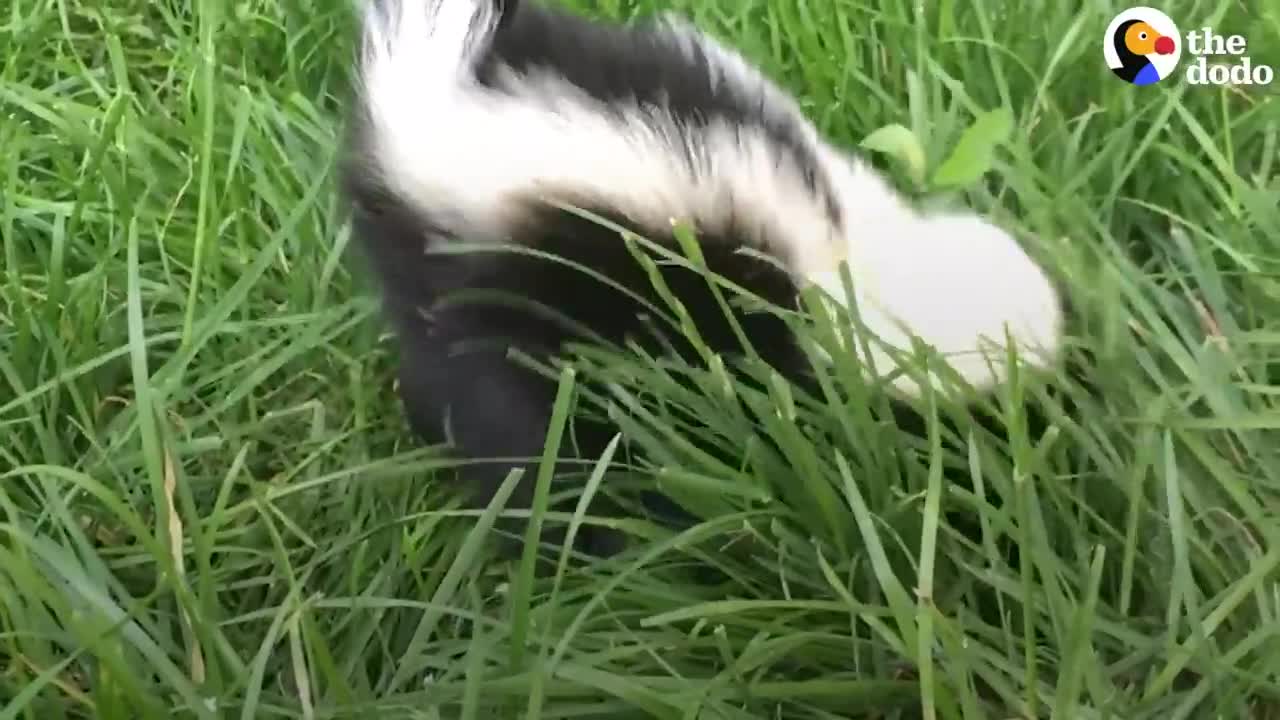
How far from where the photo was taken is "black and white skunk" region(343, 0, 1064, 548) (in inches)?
35.8

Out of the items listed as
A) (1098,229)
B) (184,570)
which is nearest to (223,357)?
(184,570)

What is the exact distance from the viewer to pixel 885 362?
875mm

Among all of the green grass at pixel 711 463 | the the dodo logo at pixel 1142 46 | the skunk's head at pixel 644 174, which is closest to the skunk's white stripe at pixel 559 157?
the skunk's head at pixel 644 174

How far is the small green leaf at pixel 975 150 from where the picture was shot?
105 centimetres

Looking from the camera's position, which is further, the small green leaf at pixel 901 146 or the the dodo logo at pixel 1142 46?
the the dodo logo at pixel 1142 46

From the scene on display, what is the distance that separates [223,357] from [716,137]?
466 millimetres

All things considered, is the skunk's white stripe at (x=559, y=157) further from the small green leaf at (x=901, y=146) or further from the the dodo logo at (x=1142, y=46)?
the the dodo logo at (x=1142, y=46)

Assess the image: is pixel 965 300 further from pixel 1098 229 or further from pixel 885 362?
pixel 1098 229

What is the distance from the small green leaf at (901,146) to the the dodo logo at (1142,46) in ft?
0.72

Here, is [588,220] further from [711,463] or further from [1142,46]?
[1142,46]

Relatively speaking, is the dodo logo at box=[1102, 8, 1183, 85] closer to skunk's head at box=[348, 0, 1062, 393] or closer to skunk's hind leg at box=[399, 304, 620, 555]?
skunk's head at box=[348, 0, 1062, 393]

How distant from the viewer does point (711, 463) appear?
874 mm

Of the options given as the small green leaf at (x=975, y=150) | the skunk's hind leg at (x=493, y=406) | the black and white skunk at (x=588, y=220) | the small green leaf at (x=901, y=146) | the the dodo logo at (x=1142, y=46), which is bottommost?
the skunk's hind leg at (x=493, y=406)

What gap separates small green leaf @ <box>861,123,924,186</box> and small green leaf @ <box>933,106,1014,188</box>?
0.05ft
